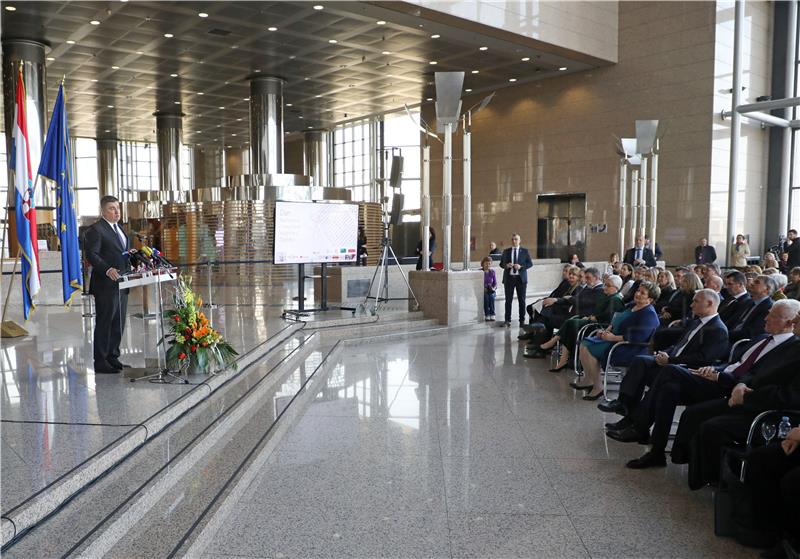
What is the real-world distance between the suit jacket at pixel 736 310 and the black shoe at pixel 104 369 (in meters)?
5.44

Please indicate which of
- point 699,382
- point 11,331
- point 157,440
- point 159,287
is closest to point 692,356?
point 699,382

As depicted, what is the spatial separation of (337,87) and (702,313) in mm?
17328

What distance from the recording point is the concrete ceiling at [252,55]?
13469 millimetres

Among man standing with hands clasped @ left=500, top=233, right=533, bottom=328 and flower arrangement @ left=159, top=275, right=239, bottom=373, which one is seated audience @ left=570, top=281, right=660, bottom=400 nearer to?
flower arrangement @ left=159, top=275, right=239, bottom=373

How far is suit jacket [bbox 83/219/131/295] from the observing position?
543 centimetres

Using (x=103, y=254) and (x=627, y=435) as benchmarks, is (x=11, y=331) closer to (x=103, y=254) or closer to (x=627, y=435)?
(x=103, y=254)

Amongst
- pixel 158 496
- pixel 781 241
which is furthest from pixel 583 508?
pixel 781 241

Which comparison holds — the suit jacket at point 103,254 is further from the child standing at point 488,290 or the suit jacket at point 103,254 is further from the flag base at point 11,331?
the child standing at point 488,290

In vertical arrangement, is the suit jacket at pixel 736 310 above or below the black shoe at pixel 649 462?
above

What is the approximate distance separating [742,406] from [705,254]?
44.6 ft

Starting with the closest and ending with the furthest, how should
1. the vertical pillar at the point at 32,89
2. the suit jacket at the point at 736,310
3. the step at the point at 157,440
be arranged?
the step at the point at 157,440, the suit jacket at the point at 736,310, the vertical pillar at the point at 32,89

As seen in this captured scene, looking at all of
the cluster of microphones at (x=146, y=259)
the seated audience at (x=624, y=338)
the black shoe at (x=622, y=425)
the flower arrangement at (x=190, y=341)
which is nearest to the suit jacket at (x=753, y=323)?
the seated audience at (x=624, y=338)

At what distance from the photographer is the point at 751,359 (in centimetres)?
418

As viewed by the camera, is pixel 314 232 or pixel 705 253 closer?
pixel 314 232
